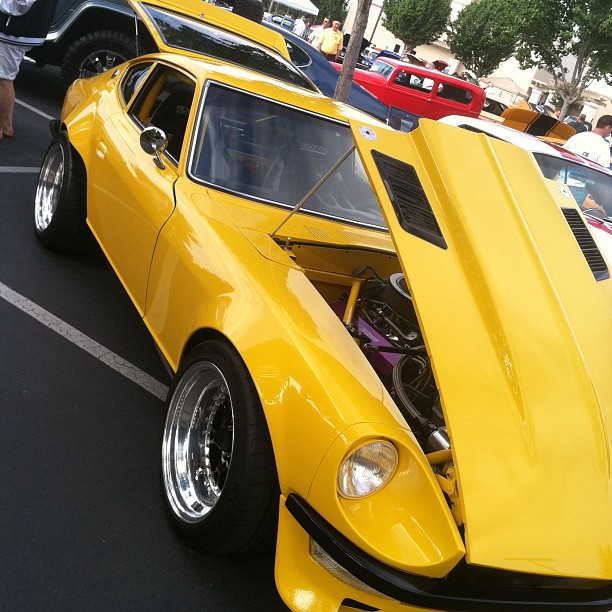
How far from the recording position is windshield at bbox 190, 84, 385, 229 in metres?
3.15

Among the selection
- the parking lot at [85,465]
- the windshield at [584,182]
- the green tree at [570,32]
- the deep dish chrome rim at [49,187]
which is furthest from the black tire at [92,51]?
the green tree at [570,32]

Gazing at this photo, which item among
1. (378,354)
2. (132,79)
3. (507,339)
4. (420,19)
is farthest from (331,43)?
(420,19)

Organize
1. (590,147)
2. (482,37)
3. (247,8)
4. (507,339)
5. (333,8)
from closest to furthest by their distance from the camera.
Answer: (507,339) < (590,147) < (247,8) < (482,37) < (333,8)

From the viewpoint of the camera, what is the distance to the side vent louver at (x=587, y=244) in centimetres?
322

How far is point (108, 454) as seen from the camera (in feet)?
8.91

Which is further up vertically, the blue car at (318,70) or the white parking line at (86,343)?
the blue car at (318,70)

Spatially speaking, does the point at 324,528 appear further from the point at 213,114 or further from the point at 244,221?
the point at 213,114

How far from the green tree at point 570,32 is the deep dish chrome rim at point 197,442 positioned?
2676cm

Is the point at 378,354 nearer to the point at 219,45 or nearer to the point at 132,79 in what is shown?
the point at 132,79

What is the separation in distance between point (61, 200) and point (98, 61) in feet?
13.3

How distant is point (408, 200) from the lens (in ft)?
7.89

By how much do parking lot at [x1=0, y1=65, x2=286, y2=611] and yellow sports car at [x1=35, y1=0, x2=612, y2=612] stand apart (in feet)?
0.53

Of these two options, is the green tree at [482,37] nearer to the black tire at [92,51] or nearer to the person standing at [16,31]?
the black tire at [92,51]

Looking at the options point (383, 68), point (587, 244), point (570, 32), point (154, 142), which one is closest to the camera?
point (154, 142)
